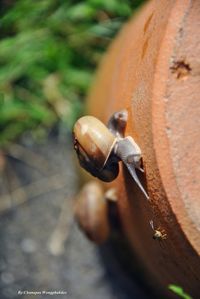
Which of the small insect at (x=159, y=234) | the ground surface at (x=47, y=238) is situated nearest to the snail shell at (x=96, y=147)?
the small insect at (x=159, y=234)

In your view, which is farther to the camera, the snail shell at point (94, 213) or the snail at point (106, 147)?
the snail shell at point (94, 213)

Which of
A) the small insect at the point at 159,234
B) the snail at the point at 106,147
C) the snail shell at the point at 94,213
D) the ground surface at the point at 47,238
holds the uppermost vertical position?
the snail at the point at 106,147

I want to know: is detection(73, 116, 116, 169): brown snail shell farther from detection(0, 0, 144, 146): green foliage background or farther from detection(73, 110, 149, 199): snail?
detection(0, 0, 144, 146): green foliage background

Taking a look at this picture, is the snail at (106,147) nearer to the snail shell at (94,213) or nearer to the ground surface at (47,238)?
the snail shell at (94,213)

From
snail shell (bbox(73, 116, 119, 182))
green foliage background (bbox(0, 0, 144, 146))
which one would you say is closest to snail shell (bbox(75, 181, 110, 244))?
snail shell (bbox(73, 116, 119, 182))

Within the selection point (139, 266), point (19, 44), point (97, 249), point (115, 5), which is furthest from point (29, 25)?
point (139, 266)

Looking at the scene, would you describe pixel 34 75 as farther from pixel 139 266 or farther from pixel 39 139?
pixel 139 266
